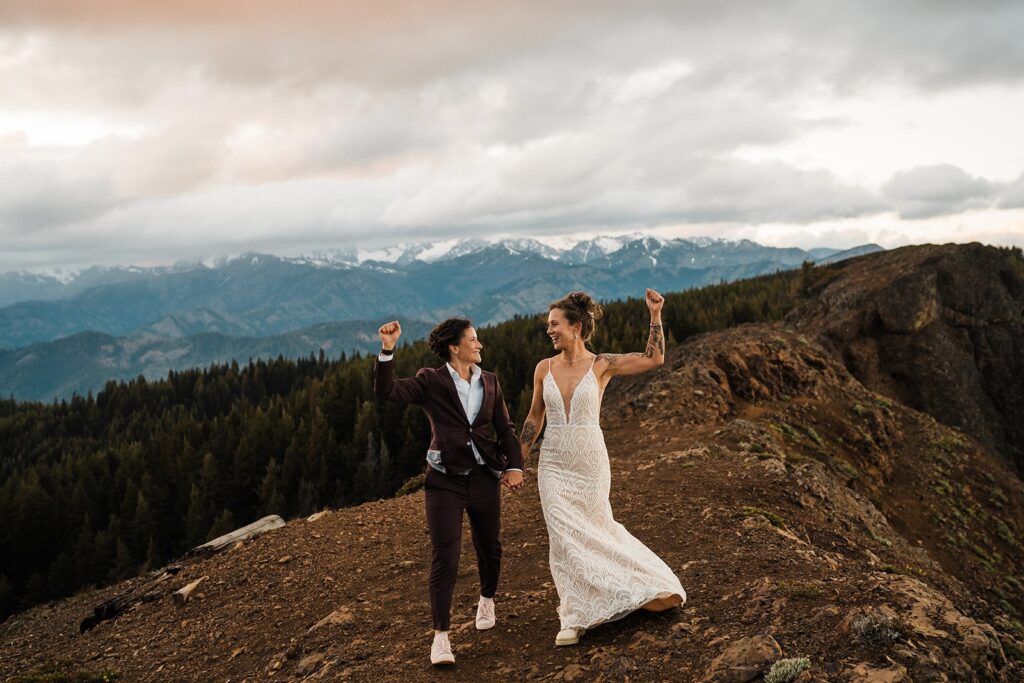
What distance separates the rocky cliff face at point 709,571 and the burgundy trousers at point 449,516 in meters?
0.90

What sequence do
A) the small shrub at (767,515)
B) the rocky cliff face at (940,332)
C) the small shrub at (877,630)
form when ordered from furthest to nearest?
1. the rocky cliff face at (940,332)
2. the small shrub at (767,515)
3. the small shrub at (877,630)

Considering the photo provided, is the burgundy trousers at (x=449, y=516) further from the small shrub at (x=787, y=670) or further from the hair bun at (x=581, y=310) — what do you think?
the small shrub at (x=787, y=670)

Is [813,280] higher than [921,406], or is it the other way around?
Answer: [813,280]

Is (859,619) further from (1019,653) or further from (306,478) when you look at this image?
(306,478)

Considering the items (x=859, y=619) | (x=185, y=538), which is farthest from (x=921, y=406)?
(x=185, y=538)

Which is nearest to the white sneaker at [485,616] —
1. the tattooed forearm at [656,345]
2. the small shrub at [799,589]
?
the small shrub at [799,589]

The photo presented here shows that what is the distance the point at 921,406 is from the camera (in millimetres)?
36469

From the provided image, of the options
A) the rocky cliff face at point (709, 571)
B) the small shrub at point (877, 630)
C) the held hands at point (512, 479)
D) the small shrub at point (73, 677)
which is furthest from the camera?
the small shrub at point (73, 677)

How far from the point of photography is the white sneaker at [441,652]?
7.54 meters

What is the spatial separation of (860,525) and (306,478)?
64.0m

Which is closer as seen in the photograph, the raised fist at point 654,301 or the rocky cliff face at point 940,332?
the raised fist at point 654,301

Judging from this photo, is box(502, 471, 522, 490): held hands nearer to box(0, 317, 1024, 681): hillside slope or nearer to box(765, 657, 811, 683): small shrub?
box(0, 317, 1024, 681): hillside slope

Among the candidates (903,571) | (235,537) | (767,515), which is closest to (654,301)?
(767,515)

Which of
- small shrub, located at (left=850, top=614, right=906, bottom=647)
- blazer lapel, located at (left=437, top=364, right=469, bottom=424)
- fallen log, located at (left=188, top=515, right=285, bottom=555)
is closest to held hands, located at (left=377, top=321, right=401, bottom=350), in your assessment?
blazer lapel, located at (left=437, top=364, right=469, bottom=424)
